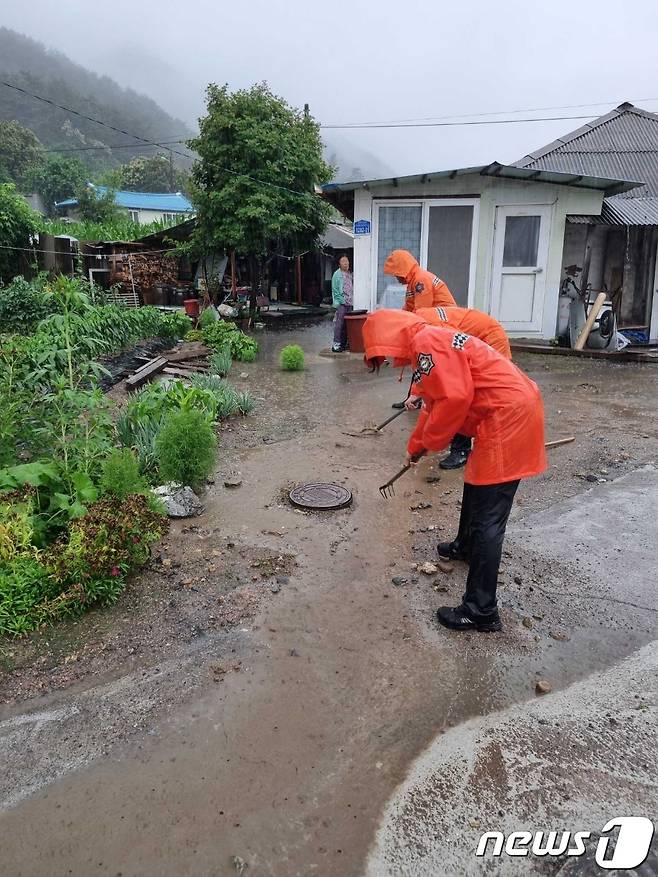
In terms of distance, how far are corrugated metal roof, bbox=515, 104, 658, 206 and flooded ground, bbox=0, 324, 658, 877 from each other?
11531mm

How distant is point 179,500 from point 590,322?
29.8 feet

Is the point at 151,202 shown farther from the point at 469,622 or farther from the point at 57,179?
the point at 469,622

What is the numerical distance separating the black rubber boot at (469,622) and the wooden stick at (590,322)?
29.6 feet

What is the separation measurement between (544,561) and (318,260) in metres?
19.8

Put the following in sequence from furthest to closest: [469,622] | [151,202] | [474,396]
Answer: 1. [151,202]
2. [469,622]
3. [474,396]

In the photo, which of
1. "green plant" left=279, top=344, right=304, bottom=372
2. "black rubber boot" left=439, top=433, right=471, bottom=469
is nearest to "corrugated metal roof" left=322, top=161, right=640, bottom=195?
"green plant" left=279, top=344, right=304, bottom=372

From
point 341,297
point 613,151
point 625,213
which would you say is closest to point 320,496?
point 341,297

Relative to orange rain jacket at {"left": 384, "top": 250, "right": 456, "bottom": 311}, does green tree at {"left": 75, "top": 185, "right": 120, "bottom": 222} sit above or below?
above

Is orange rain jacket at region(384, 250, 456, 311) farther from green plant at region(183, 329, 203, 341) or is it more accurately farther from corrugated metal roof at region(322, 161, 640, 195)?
green plant at region(183, 329, 203, 341)

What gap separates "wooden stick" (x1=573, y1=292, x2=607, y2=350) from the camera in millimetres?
11188

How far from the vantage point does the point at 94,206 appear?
36.0 m

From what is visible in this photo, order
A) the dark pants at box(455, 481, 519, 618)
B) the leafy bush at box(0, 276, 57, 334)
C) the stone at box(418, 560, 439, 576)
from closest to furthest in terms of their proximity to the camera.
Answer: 1. the dark pants at box(455, 481, 519, 618)
2. the stone at box(418, 560, 439, 576)
3. the leafy bush at box(0, 276, 57, 334)

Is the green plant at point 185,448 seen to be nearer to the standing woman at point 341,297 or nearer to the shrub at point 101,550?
the shrub at point 101,550

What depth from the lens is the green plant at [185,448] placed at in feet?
16.0
